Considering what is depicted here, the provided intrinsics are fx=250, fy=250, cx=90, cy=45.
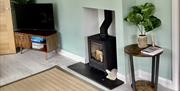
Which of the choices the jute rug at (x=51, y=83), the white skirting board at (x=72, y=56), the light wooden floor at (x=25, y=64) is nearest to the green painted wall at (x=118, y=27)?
the white skirting board at (x=72, y=56)

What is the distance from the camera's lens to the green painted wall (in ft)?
9.98

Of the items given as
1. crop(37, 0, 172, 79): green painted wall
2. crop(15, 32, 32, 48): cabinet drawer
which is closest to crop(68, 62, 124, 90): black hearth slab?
crop(37, 0, 172, 79): green painted wall

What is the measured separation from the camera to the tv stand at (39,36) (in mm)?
4465

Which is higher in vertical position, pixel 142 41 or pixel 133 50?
pixel 142 41

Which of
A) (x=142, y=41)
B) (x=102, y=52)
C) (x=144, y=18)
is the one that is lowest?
(x=102, y=52)

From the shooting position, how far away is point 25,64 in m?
4.37

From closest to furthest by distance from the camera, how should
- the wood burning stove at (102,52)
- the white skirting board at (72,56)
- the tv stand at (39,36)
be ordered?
1. the wood burning stove at (102,52)
2. the white skirting board at (72,56)
3. the tv stand at (39,36)

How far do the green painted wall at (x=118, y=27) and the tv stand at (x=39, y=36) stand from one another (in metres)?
0.20

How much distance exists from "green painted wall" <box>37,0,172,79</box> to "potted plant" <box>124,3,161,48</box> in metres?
0.14

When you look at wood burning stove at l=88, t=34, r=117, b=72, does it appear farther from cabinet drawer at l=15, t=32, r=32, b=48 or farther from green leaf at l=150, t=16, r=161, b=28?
cabinet drawer at l=15, t=32, r=32, b=48

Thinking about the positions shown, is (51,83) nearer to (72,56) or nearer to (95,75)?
(95,75)

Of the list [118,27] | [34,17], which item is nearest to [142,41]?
[118,27]

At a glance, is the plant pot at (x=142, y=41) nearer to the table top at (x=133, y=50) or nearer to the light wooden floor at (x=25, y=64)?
the table top at (x=133, y=50)

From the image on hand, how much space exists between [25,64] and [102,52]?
4.96 ft
